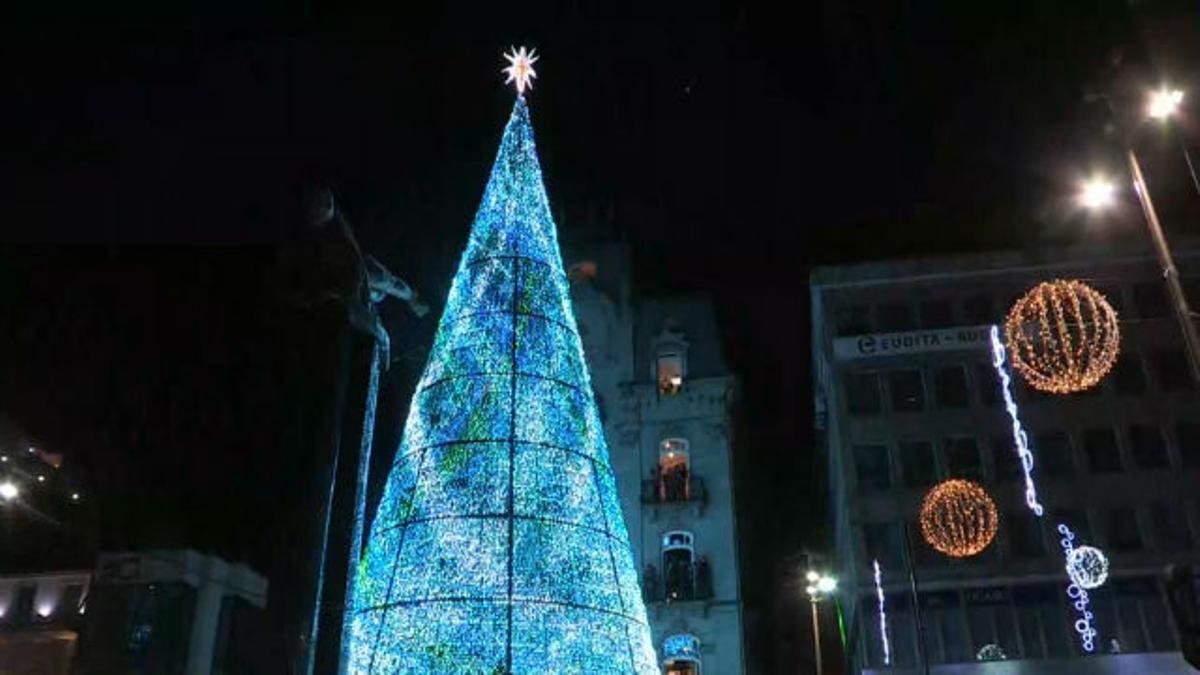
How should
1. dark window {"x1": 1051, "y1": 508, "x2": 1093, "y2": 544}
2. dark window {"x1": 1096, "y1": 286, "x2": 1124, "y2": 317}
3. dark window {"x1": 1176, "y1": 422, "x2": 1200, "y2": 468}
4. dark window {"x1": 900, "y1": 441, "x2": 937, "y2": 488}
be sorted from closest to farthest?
dark window {"x1": 1051, "y1": 508, "x2": 1093, "y2": 544} → dark window {"x1": 1176, "y1": 422, "x2": 1200, "y2": 468} → dark window {"x1": 900, "y1": 441, "x2": 937, "y2": 488} → dark window {"x1": 1096, "y1": 286, "x2": 1124, "y2": 317}

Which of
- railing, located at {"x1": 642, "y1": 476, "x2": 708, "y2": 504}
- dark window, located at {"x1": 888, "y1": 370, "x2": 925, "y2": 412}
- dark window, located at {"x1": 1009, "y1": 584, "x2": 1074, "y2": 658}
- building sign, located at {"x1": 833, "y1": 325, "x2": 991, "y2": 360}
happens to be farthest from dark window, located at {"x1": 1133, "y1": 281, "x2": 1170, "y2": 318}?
railing, located at {"x1": 642, "y1": 476, "x2": 708, "y2": 504}

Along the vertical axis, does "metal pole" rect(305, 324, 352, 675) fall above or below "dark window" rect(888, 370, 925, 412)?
below

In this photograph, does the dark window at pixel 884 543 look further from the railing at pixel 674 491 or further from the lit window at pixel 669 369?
the lit window at pixel 669 369

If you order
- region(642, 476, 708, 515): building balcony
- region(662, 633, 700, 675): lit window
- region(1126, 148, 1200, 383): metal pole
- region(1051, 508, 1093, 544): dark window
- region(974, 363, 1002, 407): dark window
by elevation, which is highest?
region(974, 363, 1002, 407): dark window

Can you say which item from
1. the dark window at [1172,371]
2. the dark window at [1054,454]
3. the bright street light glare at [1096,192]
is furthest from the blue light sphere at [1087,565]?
the dark window at [1172,371]

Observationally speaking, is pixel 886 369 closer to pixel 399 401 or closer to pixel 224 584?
pixel 399 401

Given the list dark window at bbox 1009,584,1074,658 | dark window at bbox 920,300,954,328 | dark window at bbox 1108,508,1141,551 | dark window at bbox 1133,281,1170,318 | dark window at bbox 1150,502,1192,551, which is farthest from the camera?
dark window at bbox 920,300,954,328

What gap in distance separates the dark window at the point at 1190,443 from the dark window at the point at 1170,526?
1508 mm

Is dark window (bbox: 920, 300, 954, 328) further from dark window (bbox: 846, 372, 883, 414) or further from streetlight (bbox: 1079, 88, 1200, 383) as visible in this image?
streetlight (bbox: 1079, 88, 1200, 383)

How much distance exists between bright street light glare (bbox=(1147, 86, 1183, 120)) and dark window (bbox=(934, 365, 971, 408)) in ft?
69.4

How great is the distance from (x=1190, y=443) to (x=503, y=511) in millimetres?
23961

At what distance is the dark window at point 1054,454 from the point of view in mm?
28984

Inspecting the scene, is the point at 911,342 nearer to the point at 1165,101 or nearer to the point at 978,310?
the point at 978,310

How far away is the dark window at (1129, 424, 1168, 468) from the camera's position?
28.8m
